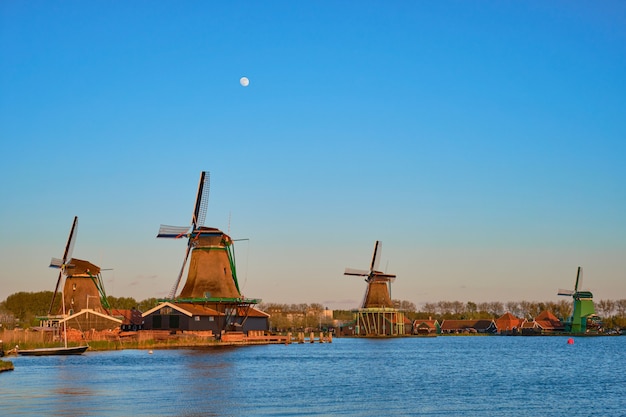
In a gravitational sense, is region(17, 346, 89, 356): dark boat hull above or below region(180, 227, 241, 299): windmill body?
below

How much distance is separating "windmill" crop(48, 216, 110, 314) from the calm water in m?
27.2

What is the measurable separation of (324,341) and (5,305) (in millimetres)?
59897

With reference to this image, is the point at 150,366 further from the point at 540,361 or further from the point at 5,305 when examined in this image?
the point at 5,305

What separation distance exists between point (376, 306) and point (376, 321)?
9.76 feet

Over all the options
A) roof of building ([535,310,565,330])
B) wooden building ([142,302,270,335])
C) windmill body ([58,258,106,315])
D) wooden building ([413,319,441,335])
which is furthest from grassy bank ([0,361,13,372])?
roof of building ([535,310,565,330])

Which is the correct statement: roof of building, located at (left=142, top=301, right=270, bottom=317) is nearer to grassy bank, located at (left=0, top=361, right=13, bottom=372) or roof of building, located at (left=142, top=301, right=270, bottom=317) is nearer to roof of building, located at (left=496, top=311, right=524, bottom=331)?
grassy bank, located at (left=0, top=361, right=13, bottom=372)

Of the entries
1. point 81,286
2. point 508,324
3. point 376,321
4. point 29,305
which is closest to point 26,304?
point 29,305

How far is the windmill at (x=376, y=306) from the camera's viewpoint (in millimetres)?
110312

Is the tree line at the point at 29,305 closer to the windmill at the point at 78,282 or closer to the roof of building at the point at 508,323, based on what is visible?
the windmill at the point at 78,282

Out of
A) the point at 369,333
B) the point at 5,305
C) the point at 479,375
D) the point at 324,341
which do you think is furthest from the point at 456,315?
the point at 479,375

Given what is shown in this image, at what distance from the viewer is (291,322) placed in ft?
507

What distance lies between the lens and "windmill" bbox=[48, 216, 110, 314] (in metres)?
82.4

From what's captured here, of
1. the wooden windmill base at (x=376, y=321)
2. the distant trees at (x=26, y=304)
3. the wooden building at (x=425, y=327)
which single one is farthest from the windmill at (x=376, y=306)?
the distant trees at (x=26, y=304)

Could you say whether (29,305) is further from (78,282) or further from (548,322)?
(548,322)
